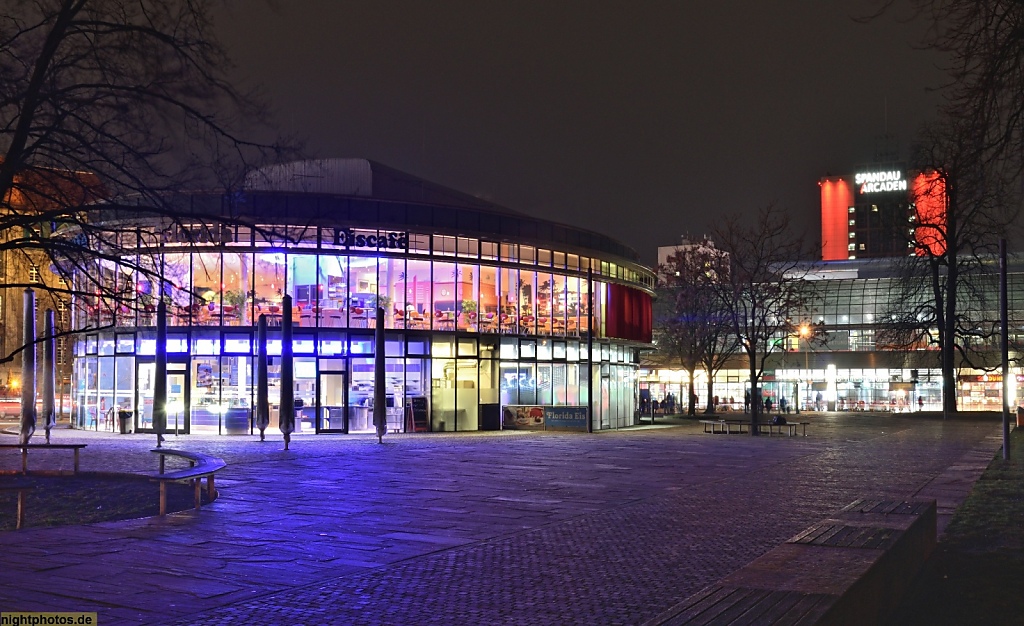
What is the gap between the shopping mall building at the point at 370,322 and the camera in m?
38.1

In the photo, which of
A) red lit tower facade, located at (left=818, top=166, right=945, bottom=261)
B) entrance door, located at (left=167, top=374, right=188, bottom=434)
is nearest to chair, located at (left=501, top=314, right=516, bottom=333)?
entrance door, located at (left=167, top=374, right=188, bottom=434)

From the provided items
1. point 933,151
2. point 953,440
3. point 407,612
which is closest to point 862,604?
point 407,612

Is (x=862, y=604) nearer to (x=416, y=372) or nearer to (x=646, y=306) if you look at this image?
(x=416, y=372)

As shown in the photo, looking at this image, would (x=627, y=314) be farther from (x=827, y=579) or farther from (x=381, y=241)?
(x=827, y=579)

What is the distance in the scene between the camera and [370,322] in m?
39.4

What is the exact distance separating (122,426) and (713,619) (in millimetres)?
35546

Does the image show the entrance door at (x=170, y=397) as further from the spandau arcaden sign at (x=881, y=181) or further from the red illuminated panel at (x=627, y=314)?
the spandau arcaden sign at (x=881, y=181)

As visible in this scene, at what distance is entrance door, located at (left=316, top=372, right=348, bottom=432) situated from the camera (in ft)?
126

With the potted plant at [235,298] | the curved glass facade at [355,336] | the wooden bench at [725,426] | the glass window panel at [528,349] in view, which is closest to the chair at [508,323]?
the curved glass facade at [355,336]

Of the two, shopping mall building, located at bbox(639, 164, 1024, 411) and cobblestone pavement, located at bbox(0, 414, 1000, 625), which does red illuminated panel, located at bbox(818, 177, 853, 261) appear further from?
cobblestone pavement, located at bbox(0, 414, 1000, 625)

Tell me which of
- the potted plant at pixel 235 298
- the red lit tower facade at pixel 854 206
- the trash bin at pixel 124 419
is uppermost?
the red lit tower facade at pixel 854 206

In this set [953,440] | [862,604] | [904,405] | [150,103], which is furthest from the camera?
[904,405]

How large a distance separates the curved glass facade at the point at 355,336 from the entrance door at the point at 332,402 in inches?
1.5

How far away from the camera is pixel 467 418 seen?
41.2m
